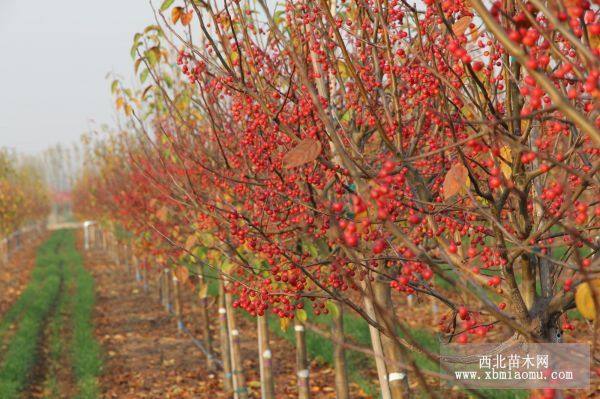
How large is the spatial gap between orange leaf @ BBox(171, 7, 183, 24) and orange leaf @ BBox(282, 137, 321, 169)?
6.65 ft

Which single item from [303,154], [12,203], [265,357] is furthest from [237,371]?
[12,203]

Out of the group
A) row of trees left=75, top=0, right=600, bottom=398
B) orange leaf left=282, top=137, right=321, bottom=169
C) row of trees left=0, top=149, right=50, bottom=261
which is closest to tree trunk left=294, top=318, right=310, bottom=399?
row of trees left=75, top=0, right=600, bottom=398

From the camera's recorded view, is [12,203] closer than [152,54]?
No

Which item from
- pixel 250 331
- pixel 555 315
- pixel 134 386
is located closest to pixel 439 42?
pixel 555 315

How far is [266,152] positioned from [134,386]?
683 centimetres

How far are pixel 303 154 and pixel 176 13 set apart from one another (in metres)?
2.11

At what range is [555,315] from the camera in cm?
241

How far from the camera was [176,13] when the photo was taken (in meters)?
3.60

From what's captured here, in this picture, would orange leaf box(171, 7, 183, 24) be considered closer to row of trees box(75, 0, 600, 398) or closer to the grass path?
row of trees box(75, 0, 600, 398)

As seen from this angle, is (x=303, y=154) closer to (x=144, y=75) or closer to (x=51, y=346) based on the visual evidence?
(x=144, y=75)

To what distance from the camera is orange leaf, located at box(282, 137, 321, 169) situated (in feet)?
6.19

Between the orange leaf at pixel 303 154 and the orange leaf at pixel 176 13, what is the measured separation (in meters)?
2.03

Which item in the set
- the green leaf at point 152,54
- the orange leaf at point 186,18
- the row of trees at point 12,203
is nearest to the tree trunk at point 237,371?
the green leaf at point 152,54

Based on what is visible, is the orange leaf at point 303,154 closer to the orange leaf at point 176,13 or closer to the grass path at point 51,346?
the orange leaf at point 176,13
